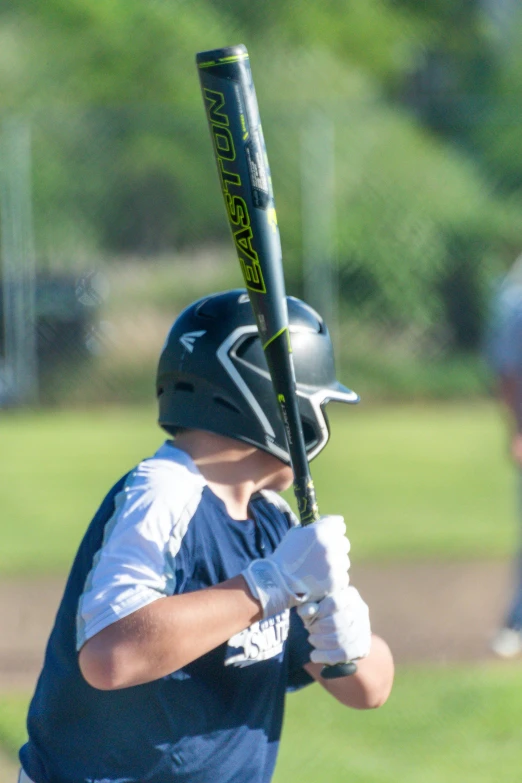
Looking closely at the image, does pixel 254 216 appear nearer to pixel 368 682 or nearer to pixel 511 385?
pixel 368 682

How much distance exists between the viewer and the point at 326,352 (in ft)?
6.75

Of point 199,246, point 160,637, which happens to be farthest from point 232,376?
point 199,246

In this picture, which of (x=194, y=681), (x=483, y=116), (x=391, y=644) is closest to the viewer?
(x=194, y=681)

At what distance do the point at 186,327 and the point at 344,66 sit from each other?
1548 cm

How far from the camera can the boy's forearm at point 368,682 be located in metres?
2.02

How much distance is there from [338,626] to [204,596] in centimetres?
23

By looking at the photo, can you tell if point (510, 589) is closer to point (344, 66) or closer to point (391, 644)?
point (391, 644)

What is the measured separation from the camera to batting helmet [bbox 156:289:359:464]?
1949 mm

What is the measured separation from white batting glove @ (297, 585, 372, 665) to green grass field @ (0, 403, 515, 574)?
456 centimetres

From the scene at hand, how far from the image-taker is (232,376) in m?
1.96

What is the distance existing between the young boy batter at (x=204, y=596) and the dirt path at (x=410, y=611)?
2.57 m

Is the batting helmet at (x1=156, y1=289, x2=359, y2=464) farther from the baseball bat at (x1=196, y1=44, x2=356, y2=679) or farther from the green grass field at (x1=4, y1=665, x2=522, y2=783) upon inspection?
the green grass field at (x1=4, y1=665, x2=522, y2=783)

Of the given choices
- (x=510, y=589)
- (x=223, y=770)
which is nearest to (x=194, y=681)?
(x=223, y=770)

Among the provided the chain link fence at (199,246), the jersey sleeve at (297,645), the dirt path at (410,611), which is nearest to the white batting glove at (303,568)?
the jersey sleeve at (297,645)
